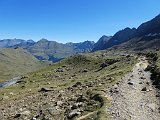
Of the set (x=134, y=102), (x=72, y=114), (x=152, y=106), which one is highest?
(x=134, y=102)

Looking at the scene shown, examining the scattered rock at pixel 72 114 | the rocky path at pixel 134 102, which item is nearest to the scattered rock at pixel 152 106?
the rocky path at pixel 134 102

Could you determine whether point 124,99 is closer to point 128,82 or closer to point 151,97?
point 151,97

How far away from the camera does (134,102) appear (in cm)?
3825

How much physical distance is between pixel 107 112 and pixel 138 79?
27832 millimetres

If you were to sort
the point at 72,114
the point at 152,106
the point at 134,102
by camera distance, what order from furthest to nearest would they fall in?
1. the point at 134,102
2. the point at 152,106
3. the point at 72,114

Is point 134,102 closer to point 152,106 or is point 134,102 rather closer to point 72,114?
point 152,106

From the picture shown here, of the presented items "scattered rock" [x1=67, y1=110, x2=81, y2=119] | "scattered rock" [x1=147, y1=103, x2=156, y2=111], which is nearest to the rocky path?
"scattered rock" [x1=147, y1=103, x2=156, y2=111]

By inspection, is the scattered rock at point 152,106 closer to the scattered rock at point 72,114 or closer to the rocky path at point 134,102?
the rocky path at point 134,102

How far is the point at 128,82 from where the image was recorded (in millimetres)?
53625

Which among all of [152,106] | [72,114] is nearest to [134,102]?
[152,106]

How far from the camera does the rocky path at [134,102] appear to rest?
32.1 meters

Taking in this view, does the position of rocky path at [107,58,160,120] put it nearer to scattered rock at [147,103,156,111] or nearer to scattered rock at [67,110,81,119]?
scattered rock at [147,103,156,111]

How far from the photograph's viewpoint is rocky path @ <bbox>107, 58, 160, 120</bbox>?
105ft

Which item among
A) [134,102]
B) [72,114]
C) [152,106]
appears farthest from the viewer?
[134,102]
